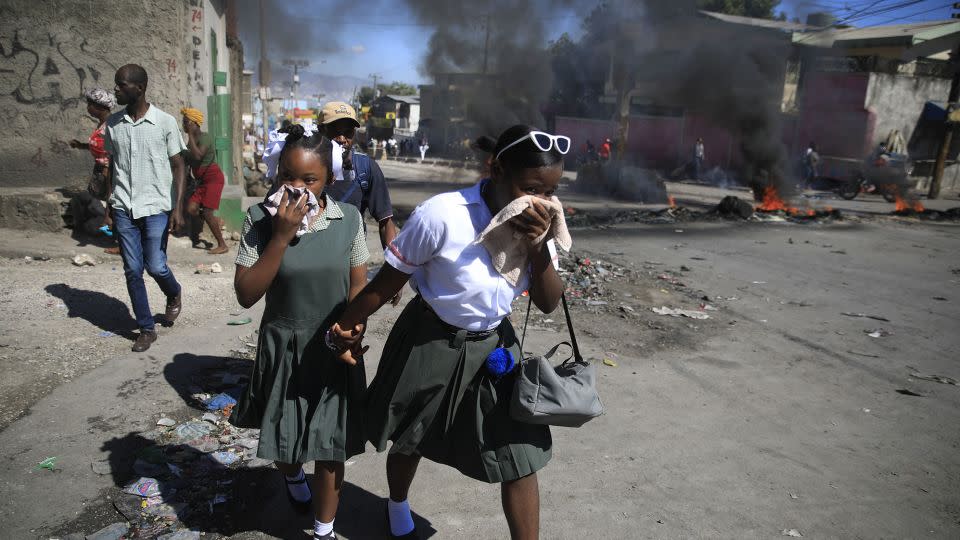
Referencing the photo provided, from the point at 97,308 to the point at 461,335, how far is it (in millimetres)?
3714

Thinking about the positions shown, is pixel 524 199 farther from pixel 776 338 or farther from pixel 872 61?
pixel 872 61

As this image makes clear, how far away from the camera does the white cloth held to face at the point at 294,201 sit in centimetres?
202

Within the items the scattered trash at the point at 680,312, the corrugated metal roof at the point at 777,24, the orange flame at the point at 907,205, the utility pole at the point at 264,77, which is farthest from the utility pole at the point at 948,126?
the utility pole at the point at 264,77

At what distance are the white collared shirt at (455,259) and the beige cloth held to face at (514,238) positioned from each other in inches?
1.2

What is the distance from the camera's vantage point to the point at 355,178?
134 inches

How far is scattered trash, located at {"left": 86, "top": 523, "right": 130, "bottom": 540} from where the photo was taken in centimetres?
231

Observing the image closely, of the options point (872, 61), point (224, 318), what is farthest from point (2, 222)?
point (872, 61)

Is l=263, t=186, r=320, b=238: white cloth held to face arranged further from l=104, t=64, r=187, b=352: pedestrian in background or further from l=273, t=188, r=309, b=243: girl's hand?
l=104, t=64, r=187, b=352: pedestrian in background

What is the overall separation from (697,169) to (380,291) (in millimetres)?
25208

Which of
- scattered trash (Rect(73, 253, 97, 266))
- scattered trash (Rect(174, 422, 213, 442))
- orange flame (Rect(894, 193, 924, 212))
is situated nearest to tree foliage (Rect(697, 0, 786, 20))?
orange flame (Rect(894, 193, 924, 212))

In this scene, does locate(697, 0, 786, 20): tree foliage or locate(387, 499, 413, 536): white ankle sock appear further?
locate(697, 0, 786, 20): tree foliage

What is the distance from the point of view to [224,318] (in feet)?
15.5

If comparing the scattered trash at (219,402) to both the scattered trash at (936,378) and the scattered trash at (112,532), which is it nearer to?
the scattered trash at (112,532)

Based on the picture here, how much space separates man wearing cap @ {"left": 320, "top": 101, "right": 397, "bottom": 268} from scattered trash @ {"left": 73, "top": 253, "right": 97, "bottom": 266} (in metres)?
3.35
